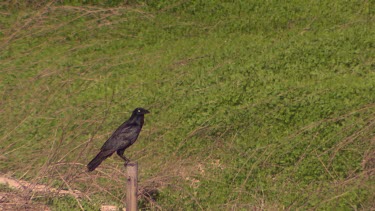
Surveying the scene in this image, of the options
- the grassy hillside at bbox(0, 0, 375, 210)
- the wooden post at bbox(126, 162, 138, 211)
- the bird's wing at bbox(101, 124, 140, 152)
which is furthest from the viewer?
the grassy hillside at bbox(0, 0, 375, 210)

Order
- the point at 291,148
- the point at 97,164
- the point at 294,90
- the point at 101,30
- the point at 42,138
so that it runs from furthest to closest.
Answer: the point at 101,30
the point at 294,90
the point at 42,138
the point at 291,148
the point at 97,164

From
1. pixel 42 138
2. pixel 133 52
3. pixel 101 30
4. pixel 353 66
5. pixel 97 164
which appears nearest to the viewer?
pixel 97 164

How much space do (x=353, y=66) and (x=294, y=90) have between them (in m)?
1.76

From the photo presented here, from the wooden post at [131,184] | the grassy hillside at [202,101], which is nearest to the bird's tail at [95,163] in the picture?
the grassy hillside at [202,101]

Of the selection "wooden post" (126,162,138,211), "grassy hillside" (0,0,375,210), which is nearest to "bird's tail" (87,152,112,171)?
"grassy hillside" (0,0,375,210)

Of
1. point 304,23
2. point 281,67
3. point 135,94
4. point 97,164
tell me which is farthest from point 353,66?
point 97,164

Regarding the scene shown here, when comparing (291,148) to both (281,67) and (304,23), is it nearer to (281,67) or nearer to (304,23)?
(281,67)

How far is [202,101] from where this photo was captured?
1334 cm

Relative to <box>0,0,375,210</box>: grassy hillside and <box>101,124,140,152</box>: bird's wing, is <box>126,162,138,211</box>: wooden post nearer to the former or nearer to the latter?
<box>0,0,375,210</box>: grassy hillside

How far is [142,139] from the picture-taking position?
39.4 ft

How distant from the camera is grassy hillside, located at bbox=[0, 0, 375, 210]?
10.2 metres

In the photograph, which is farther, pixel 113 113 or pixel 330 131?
pixel 113 113

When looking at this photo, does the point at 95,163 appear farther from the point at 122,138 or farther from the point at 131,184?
the point at 131,184

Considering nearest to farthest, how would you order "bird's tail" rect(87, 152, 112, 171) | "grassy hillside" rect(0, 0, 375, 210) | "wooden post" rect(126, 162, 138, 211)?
1. "wooden post" rect(126, 162, 138, 211)
2. "bird's tail" rect(87, 152, 112, 171)
3. "grassy hillside" rect(0, 0, 375, 210)
